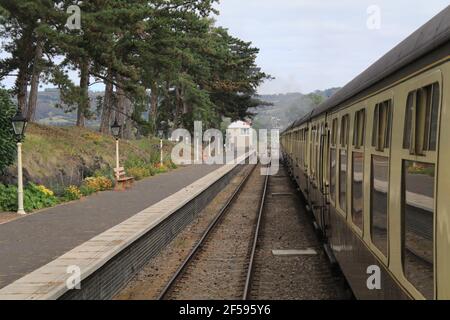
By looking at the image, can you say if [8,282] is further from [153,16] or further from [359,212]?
[153,16]

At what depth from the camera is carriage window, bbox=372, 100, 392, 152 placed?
4687mm

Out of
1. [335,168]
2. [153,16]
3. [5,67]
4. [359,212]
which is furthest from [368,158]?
[5,67]

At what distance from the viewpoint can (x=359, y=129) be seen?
629 centimetres

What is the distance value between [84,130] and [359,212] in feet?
83.5

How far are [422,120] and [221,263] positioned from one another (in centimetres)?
769

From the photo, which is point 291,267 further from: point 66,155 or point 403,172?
point 66,155

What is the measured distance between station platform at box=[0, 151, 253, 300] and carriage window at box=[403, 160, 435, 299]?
4.02 meters

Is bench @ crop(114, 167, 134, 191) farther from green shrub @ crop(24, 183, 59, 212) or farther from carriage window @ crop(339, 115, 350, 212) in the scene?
carriage window @ crop(339, 115, 350, 212)

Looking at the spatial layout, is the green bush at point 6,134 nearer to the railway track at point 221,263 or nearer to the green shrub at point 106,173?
the railway track at point 221,263

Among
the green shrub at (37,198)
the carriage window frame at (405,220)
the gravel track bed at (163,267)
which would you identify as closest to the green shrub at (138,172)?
the green shrub at (37,198)

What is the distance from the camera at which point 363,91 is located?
20.2ft

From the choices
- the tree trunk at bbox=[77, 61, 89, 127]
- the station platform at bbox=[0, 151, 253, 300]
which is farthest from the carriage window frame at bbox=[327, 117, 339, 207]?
the tree trunk at bbox=[77, 61, 89, 127]

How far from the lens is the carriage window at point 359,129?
6.03 meters

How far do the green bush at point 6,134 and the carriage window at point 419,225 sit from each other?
13.6 metres
